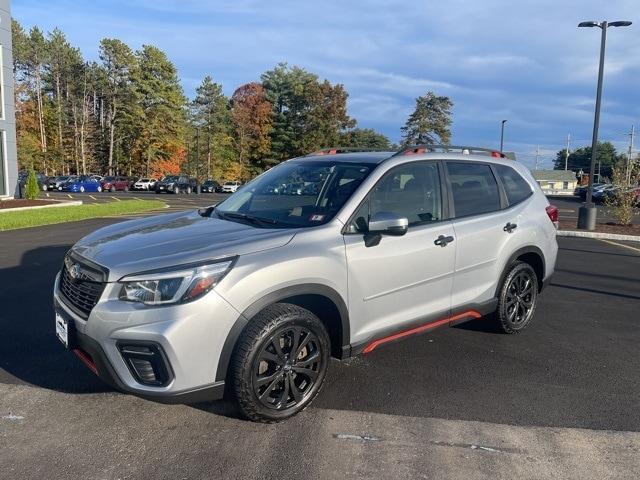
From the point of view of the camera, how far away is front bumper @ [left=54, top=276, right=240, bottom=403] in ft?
9.37

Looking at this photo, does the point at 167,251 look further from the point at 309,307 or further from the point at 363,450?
the point at 363,450

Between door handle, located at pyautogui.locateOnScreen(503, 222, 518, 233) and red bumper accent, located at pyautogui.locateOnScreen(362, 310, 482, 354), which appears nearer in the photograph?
red bumper accent, located at pyautogui.locateOnScreen(362, 310, 482, 354)

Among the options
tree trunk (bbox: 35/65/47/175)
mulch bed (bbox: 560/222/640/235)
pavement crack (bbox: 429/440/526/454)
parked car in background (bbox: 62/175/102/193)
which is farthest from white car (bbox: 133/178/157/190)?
pavement crack (bbox: 429/440/526/454)

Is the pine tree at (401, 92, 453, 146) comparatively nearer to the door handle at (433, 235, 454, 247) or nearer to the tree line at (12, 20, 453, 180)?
the tree line at (12, 20, 453, 180)

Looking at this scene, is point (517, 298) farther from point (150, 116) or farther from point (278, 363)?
point (150, 116)

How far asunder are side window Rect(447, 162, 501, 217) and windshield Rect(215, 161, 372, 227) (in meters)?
0.93

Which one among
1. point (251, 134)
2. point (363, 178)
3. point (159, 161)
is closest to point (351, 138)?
point (251, 134)

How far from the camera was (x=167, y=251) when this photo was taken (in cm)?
315

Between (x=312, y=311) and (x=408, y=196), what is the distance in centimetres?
127

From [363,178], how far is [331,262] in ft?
2.69

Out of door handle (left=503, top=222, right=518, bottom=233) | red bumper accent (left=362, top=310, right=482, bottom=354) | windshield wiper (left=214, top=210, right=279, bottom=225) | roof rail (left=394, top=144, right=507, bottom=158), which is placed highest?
roof rail (left=394, top=144, right=507, bottom=158)

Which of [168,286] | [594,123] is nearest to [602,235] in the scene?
[594,123]

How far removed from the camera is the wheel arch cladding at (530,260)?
484 cm

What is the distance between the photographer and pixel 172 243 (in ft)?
10.9
